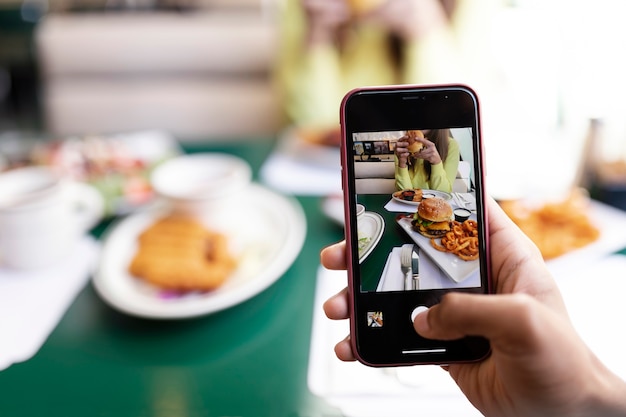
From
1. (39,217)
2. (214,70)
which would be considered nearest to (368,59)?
(214,70)

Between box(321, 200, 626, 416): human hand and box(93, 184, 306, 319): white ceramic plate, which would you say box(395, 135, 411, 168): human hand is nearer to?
box(321, 200, 626, 416): human hand

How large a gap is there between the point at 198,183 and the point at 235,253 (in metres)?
0.14

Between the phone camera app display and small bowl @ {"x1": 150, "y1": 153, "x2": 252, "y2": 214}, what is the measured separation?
0.90ft

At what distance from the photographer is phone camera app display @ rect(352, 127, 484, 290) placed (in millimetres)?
365

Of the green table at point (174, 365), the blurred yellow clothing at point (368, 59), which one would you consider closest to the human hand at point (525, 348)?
the green table at point (174, 365)

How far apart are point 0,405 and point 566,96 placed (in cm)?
89

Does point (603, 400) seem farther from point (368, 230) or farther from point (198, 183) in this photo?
point (198, 183)

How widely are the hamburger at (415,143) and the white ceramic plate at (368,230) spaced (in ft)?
0.17

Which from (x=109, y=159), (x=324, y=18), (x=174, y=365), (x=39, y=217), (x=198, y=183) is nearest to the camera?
(x=174, y=365)

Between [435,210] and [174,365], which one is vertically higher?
[435,210]

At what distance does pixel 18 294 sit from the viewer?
0.55 meters

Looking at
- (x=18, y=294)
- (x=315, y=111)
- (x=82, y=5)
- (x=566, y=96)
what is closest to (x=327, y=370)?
(x=18, y=294)

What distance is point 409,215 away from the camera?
1.20ft

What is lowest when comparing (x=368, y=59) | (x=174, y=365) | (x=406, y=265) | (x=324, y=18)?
(x=174, y=365)
